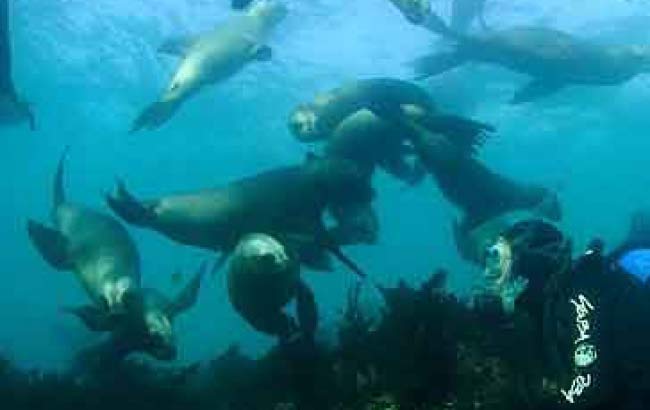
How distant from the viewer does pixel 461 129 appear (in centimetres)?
766

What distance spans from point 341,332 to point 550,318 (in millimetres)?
2473

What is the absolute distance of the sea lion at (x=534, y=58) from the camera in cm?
1145

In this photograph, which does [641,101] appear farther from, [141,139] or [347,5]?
[141,139]

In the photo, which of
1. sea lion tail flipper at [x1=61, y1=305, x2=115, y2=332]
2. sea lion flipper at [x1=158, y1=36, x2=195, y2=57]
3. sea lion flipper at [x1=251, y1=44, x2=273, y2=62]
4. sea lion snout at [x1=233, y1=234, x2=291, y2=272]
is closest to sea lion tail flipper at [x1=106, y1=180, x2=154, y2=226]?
sea lion tail flipper at [x1=61, y1=305, x2=115, y2=332]

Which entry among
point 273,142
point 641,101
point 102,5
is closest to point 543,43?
point 102,5

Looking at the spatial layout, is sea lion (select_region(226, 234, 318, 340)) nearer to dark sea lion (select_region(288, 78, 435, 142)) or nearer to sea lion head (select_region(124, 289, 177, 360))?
sea lion head (select_region(124, 289, 177, 360))

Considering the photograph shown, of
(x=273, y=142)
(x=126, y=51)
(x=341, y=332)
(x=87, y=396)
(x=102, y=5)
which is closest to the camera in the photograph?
(x=341, y=332)

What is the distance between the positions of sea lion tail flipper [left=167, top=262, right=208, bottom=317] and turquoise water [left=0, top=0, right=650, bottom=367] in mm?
2598

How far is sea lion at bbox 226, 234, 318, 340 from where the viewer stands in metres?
5.37

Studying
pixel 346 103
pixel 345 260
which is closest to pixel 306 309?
pixel 345 260

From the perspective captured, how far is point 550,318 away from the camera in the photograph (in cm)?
429

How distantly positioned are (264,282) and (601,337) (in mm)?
2183

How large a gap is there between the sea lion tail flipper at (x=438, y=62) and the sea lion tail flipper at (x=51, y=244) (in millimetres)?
5852

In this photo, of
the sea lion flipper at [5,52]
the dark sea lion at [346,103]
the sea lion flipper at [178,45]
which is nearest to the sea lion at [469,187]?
the dark sea lion at [346,103]
